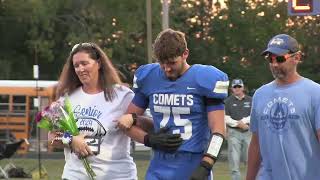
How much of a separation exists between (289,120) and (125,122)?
1098 millimetres

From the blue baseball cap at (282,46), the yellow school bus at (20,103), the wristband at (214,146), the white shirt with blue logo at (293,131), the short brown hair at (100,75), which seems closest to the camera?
the wristband at (214,146)

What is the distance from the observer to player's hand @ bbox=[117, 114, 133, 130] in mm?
5590

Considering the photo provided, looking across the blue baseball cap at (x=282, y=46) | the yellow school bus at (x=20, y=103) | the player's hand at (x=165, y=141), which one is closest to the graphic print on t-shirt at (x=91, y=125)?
the player's hand at (x=165, y=141)

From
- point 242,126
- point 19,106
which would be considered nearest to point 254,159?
point 242,126

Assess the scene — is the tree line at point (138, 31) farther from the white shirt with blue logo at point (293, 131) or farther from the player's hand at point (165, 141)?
the player's hand at point (165, 141)

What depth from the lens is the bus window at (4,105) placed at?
2707 centimetres

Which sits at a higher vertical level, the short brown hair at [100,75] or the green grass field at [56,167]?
the short brown hair at [100,75]

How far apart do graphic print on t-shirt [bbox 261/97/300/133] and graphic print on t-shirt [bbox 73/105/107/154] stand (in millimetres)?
1130

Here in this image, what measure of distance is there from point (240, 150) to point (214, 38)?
91.1 ft

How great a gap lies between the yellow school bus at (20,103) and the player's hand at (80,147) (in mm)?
20388

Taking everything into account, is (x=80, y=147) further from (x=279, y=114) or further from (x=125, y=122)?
(x=279, y=114)

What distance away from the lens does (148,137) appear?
5.56m

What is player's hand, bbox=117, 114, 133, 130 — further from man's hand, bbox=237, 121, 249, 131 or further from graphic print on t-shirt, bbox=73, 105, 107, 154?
man's hand, bbox=237, 121, 249, 131

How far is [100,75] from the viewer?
19.2 ft
